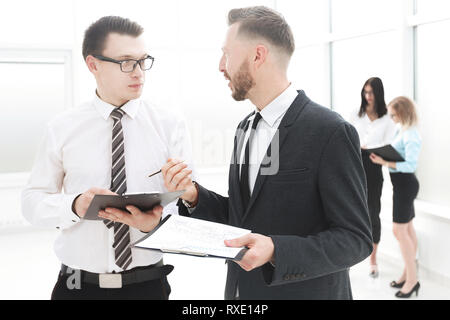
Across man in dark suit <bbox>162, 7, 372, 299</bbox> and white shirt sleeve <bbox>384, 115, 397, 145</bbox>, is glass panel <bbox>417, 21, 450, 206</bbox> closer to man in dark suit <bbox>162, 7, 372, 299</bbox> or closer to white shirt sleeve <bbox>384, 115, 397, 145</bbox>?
white shirt sleeve <bbox>384, 115, 397, 145</bbox>

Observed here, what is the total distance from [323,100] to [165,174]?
5.69m

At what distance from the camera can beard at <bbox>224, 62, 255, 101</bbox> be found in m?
1.65

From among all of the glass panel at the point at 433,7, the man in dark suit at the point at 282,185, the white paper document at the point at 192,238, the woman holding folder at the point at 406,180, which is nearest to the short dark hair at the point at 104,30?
the man in dark suit at the point at 282,185

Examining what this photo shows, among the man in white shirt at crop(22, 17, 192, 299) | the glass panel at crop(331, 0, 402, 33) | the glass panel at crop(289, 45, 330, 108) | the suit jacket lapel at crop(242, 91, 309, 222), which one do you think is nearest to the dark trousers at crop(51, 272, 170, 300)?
the man in white shirt at crop(22, 17, 192, 299)

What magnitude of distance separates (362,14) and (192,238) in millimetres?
5119

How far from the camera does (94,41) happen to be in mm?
1936

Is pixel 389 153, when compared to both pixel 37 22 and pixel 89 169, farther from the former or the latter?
pixel 37 22

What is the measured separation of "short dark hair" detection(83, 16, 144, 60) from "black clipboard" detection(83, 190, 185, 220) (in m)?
0.67

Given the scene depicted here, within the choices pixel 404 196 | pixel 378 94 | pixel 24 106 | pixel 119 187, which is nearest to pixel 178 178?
pixel 119 187

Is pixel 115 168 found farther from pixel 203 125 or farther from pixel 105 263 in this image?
pixel 203 125

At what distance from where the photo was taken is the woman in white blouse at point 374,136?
14.8 feet

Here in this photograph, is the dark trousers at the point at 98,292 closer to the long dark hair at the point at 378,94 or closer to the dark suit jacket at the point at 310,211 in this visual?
the dark suit jacket at the point at 310,211

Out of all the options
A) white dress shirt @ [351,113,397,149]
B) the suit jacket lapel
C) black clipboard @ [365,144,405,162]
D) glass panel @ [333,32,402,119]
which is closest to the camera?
the suit jacket lapel

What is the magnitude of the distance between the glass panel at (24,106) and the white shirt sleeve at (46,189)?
5.31 meters
